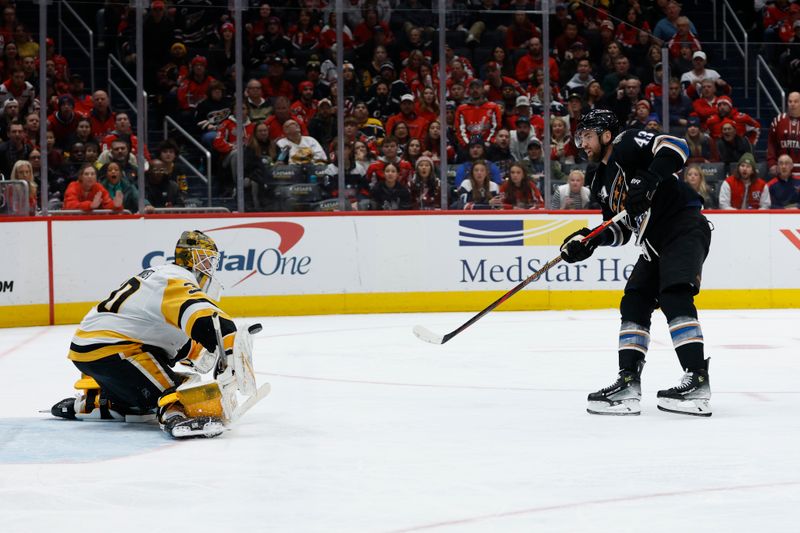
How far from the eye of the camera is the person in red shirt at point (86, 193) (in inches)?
365

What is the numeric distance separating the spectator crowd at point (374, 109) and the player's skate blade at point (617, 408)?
17.5ft

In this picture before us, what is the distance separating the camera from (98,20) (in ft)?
31.1

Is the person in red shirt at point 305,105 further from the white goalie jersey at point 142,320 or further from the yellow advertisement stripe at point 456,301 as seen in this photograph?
the white goalie jersey at point 142,320

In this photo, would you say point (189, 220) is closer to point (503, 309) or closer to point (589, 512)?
point (503, 309)

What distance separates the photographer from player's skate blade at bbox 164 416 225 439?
4.20m

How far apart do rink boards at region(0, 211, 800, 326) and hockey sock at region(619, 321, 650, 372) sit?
5.16m

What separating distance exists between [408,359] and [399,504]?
11.8ft

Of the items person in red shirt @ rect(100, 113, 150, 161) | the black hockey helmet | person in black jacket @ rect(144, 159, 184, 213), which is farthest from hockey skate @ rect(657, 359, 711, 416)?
person in red shirt @ rect(100, 113, 150, 161)

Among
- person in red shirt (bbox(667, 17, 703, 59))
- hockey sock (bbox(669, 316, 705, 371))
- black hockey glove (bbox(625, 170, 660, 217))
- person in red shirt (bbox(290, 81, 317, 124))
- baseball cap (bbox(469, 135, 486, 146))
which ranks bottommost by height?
hockey sock (bbox(669, 316, 705, 371))

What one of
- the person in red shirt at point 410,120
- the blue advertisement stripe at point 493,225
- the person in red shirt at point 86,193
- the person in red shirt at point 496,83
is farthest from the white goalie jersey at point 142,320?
the person in red shirt at point 496,83

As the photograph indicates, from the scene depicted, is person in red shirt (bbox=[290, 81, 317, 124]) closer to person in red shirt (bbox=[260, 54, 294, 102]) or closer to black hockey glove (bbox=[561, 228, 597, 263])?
person in red shirt (bbox=[260, 54, 294, 102])

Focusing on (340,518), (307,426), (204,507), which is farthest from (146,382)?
(340,518)

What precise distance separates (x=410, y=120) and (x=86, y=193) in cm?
279

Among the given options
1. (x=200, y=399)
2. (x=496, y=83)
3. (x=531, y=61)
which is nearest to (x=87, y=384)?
(x=200, y=399)
